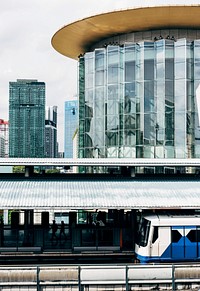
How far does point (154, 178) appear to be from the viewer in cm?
3684

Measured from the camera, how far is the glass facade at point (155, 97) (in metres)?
51.2

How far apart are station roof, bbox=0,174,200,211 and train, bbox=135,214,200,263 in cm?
139

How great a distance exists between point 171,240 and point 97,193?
5988 mm

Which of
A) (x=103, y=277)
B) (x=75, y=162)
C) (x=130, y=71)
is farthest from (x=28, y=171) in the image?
(x=130, y=71)

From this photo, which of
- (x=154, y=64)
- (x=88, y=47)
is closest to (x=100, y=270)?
(x=154, y=64)

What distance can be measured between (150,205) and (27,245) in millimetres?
9009

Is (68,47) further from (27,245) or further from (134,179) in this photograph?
(27,245)

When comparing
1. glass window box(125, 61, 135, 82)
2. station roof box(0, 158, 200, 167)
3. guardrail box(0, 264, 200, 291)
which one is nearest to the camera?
guardrail box(0, 264, 200, 291)

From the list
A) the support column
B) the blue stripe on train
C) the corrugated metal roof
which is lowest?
the blue stripe on train

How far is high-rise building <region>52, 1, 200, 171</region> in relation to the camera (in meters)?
51.1

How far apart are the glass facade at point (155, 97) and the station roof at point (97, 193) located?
48.6 feet

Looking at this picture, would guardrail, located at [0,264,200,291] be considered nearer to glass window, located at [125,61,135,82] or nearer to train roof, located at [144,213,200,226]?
train roof, located at [144,213,200,226]

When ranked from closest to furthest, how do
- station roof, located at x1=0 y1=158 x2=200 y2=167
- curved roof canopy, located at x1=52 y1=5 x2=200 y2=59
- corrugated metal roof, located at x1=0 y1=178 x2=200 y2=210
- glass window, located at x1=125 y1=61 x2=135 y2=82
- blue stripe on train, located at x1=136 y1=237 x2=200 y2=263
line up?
blue stripe on train, located at x1=136 y1=237 x2=200 y2=263 < corrugated metal roof, located at x1=0 y1=178 x2=200 y2=210 < station roof, located at x1=0 y1=158 x2=200 y2=167 < curved roof canopy, located at x1=52 y1=5 x2=200 y2=59 < glass window, located at x1=125 y1=61 x2=135 y2=82

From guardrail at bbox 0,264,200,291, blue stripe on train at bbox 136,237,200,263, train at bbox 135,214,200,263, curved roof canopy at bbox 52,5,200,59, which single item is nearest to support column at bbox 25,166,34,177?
train at bbox 135,214,200,263
